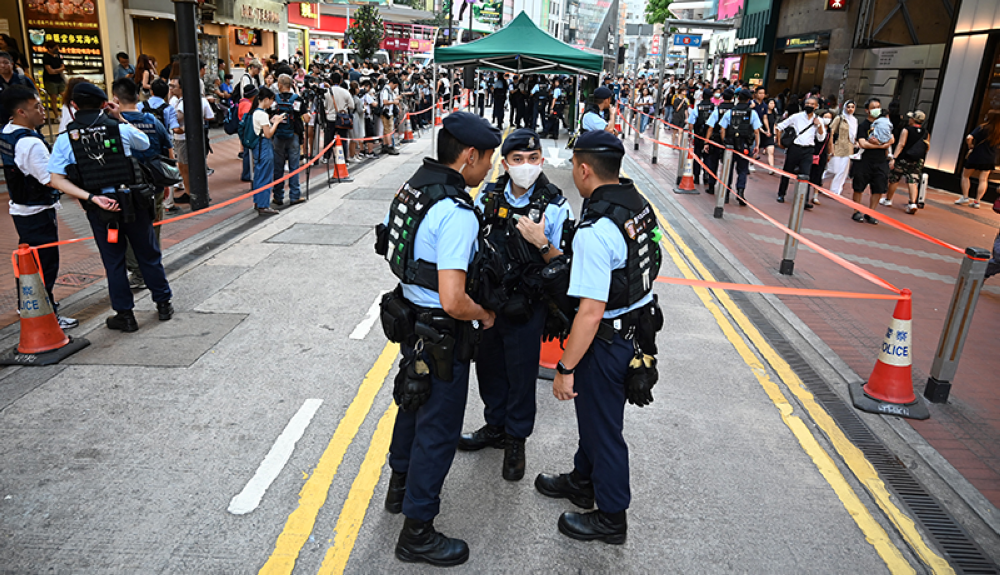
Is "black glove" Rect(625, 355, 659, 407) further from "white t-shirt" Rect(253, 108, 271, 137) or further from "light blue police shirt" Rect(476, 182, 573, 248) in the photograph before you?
"white t-shirt" Rect(253, 108, 271, 137)

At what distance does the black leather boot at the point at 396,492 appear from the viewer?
362 centimetres

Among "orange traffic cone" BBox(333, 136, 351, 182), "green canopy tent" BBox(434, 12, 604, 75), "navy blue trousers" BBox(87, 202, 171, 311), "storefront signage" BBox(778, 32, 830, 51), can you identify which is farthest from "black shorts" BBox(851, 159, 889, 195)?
"storefront signage" BBox(778, 32, 830, 51)

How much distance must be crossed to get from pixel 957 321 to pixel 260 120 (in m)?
9.34

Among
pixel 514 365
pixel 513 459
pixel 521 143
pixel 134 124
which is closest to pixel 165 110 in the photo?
pixel 134 124

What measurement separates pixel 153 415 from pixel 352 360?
1.53 metres

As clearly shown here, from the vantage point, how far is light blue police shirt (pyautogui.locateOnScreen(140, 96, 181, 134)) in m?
9.70

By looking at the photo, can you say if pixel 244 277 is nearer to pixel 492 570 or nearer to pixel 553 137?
pixel 492 570

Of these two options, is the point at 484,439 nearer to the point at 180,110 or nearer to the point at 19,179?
the point at 19,179

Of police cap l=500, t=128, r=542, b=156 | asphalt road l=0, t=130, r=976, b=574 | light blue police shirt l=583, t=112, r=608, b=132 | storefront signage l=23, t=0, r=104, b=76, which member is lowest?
asphalt road l=0, t=130, r=976, b=574

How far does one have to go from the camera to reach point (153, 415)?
15.1 feet

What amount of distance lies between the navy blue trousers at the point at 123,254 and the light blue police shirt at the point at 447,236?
4044 millimetres

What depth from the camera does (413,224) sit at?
3041 millimetres

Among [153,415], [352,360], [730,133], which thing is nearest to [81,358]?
[153,415]

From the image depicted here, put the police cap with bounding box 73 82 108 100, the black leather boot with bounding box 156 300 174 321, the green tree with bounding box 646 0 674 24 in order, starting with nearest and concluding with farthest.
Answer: the police cap with bounding box 73 82 108 100
the black leather boot with bounding box 156 300 174 321
the green tree with bounding box 646 0 674 24
